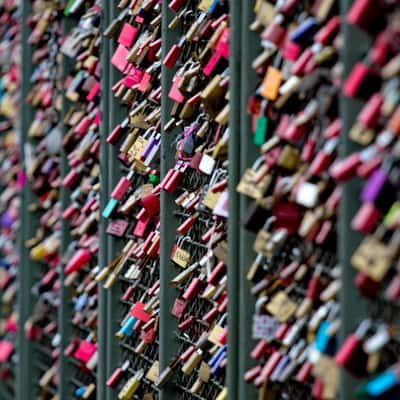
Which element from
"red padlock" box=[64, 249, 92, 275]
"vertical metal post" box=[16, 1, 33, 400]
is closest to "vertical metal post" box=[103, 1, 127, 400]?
"red padlock" box=[64, 249, 92, 275]

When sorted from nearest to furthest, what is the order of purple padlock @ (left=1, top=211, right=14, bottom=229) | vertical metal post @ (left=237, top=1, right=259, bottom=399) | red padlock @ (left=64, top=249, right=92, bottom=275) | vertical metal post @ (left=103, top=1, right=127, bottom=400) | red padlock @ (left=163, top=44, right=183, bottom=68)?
vertical metal post @ (left=237, top=1, right=259, bottom=399) < red padlock @ (left=163, top=44, right=183, bottom=68) < vertical metal post @ (left=103, top=1, right=127, bottom=400) < red padlock @ (left=64, top=249, right=92, bottom=275) < purple padlock @ (left=1, top=211, right=14, bottom=229)

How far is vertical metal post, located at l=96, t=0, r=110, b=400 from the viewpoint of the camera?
12.0ft

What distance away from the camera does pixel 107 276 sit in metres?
3.64

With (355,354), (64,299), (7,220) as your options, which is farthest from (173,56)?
(7,220)

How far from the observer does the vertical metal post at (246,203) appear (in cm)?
256

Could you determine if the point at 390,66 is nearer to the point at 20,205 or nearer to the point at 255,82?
the point at 255,82

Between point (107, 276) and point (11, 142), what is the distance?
177cm

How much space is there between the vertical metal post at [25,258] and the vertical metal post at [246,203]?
88.4 inches

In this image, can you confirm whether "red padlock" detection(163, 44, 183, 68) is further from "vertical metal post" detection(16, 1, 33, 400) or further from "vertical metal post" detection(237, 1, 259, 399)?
"vertical metal post" detection(16, 1, 33, 400)

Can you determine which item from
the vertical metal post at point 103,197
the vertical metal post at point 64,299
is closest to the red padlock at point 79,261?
the vertical metal post at point 64,299

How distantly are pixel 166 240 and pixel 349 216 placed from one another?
1160mm

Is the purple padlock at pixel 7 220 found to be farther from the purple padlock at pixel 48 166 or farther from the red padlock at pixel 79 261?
the red padlock at pixel 79 261

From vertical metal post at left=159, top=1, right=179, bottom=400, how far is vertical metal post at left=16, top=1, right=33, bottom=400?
1.64 metres

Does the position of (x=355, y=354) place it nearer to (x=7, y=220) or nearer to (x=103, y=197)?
(x=103, y=197)
